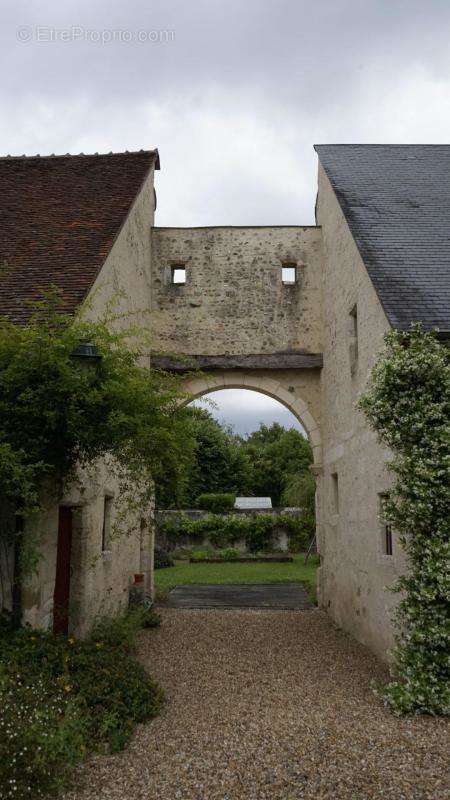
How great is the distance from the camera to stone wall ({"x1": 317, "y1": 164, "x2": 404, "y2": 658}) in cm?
718

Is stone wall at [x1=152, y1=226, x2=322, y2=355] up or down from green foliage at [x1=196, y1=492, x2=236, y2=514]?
up

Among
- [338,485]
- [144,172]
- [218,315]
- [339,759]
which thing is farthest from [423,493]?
[144,172]

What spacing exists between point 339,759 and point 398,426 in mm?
2584

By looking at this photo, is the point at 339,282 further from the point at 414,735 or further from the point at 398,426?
the point at 414,735

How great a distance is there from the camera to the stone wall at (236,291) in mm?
11250

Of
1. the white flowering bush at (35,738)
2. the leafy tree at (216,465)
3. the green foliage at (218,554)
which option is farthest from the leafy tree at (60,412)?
the leafy tree at (216,465)

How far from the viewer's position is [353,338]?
8547mm

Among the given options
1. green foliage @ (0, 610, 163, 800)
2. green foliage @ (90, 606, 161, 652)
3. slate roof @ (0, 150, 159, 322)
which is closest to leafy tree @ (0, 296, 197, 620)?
slate roof @ (0, 150, 159, 322)

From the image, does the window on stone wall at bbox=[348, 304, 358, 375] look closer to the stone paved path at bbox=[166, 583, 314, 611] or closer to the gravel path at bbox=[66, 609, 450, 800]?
the gravel path at bbox=[66, 609, 450, 800]

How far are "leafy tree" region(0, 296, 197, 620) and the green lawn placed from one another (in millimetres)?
6938

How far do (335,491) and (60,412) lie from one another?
6135mm

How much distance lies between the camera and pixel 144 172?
34.6 feet

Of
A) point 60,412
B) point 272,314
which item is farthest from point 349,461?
point 60,412

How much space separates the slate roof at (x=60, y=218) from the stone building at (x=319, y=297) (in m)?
0.04
